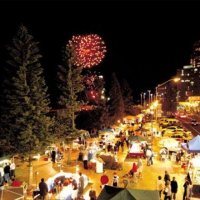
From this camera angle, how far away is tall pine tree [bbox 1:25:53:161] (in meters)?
23.1

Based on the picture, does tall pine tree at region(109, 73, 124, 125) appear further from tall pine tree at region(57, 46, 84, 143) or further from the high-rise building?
the high-rise building

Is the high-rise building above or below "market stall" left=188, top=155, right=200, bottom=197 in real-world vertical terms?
above

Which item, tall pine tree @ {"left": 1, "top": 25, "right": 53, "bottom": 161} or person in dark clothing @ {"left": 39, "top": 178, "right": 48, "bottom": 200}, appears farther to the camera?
tall pine tree @ {"left": 1, "top": 25, "right": 53, "bottom": 161}

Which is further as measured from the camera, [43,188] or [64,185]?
[64,185]

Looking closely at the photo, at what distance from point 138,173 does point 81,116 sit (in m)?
33.4

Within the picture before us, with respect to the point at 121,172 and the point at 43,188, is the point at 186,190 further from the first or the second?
the point at 121,172

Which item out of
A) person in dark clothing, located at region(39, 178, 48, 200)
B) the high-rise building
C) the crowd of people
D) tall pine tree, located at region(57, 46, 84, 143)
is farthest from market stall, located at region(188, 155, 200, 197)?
the high-rise building

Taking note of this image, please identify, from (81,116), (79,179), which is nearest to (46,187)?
(79,179)

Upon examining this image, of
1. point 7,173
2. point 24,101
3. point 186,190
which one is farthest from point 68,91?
point 186,190

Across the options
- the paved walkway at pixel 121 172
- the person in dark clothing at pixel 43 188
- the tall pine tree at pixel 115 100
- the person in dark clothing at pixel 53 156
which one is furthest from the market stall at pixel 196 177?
the tall pine tree at pixel 115 100

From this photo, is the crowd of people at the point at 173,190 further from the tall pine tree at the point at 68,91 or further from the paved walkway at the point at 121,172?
the tall pine tree at the point at 68,91

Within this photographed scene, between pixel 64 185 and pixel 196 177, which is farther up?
pixel 196 177

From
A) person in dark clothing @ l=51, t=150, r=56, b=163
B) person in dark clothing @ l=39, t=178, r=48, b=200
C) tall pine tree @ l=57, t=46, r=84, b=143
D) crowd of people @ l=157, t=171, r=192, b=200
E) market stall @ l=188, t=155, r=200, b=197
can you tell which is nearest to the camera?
crowd of people @ l=157, t=171, r=192, b=200

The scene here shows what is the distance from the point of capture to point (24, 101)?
2341 centimetres
